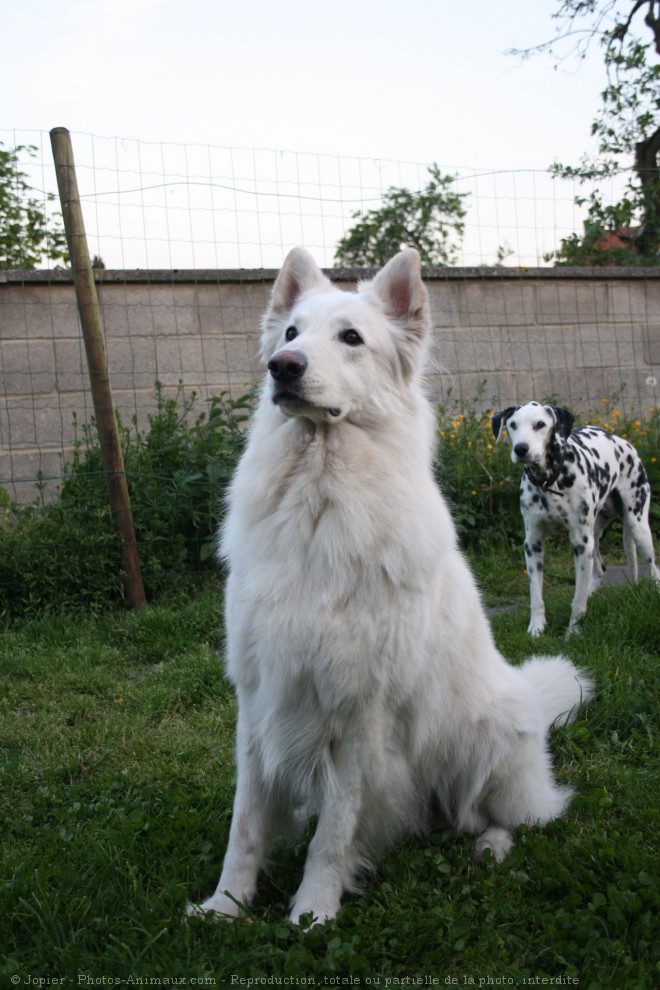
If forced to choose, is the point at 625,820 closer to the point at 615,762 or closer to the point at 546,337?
the point at 615,762

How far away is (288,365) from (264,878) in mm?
Result: 1615

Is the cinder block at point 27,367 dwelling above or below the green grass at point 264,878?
above

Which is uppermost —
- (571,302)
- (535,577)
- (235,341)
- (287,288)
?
(571,302)

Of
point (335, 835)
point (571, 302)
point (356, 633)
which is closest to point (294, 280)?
point (356, 633)

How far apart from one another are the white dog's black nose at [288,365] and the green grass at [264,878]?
1541 mm

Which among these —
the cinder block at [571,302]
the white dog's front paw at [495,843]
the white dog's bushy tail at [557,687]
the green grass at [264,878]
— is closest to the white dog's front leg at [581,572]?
the green grass at [264,878]

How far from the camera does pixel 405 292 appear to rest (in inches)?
110

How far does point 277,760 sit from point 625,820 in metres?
1.27

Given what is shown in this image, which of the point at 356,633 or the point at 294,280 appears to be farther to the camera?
the point at 294,280

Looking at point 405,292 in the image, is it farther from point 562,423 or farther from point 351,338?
point 562,423

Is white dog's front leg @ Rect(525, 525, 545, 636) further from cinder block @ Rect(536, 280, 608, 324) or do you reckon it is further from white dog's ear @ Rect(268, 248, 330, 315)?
cinder block @ Rect(536, 280, 608, 324)

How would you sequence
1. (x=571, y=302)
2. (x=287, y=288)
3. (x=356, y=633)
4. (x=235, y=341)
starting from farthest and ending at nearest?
(x=571, y=302) < (x=235, y=341) < (x=287, y=288) < (x=356, y=633)

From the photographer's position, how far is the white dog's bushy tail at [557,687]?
10.6 feet

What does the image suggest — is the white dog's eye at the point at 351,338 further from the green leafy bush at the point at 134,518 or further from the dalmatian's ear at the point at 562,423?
the green leafy bush at the point at 134,518
